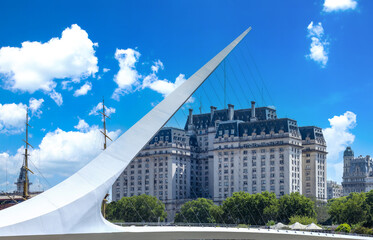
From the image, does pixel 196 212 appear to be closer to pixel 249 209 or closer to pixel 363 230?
pixel 249 209

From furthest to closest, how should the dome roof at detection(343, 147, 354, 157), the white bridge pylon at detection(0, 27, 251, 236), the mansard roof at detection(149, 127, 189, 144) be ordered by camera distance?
the dome roof at detection(343, 147, 354, 157)
the mansard roof at detection(149, 127, 189, 144)
the white bridge pylon at detection(0, 27, 251, 236)

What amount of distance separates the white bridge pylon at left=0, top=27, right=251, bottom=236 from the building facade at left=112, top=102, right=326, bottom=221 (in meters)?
80.3

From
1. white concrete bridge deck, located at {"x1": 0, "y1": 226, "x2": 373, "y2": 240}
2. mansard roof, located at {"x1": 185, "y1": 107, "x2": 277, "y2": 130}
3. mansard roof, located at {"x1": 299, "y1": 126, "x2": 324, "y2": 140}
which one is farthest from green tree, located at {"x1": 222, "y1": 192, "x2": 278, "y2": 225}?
mansard roof, located at {"x1": 185, "y1": 107, "x2": 277, "y2": 130}

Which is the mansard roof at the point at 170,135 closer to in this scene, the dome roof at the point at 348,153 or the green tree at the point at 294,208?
the green tree at the point at 294,208

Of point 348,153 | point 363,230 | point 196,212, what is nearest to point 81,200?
point 363,230

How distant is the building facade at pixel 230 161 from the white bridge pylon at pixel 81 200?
263ft

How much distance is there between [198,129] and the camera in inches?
5241

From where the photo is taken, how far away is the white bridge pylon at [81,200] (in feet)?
76.1

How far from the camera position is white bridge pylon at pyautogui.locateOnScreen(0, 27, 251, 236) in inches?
913

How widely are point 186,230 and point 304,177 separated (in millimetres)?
87895

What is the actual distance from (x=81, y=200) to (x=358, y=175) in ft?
558

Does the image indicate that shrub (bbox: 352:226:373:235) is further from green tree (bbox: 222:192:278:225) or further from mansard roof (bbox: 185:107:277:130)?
mansard roof (bbox: 185:107:277:130)

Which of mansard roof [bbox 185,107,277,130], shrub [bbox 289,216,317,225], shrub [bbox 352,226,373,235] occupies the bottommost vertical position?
shrub [bbox 352,226,373,235]

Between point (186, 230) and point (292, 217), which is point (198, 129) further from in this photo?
point (186, 230)
